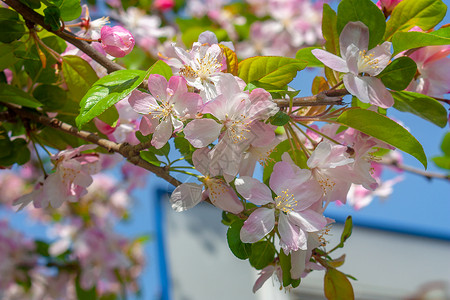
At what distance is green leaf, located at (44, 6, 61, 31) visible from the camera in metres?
0.56

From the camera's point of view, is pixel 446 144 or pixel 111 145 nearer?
pixel 111 145

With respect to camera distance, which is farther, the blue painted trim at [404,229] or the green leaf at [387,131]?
the blue painted trim at [404,229]

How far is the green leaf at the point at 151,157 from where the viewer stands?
1.88 feet

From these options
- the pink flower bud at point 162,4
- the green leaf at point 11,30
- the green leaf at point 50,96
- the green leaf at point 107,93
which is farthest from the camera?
the pink flower bud at point 162,4

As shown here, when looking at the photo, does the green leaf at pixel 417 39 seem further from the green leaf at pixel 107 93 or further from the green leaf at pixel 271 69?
the green leaf at pixel 107 93

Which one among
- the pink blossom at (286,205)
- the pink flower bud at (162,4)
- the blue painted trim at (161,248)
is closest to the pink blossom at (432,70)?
the pink blossom at (286,205)

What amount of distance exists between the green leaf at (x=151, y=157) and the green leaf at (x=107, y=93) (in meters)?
0.10

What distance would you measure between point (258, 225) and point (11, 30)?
1.40 feet

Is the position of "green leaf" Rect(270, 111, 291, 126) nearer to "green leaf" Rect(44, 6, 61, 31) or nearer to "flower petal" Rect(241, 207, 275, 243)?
"flower petal" Rect(241, 207, 275, 243)

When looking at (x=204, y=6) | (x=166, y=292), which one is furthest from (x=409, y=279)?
(x=204, y=6)

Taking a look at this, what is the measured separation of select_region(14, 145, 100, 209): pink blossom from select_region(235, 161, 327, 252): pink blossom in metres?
0.28

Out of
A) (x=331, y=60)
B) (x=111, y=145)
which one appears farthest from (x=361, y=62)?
(x=111, y=145)

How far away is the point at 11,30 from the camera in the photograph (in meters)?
0.60

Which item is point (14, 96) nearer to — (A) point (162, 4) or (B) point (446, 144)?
(B) point (446, 144)
